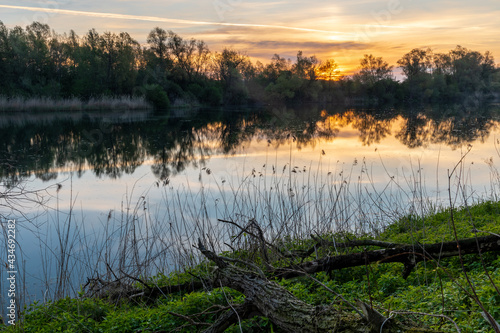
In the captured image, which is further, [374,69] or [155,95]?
[374,69]

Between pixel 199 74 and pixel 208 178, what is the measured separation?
174 ft

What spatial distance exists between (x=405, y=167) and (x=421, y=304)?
10.7 meters

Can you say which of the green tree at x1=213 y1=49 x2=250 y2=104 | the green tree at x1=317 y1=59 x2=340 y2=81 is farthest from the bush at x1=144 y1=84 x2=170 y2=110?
the green tree at x1=317 y1=59 x2=340 y2=81

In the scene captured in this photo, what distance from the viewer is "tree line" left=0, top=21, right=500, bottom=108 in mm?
46656

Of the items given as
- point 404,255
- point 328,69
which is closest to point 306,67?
point 328,69

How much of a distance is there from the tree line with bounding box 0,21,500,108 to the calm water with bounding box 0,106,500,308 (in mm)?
23293

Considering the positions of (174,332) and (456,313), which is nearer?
(456,313)

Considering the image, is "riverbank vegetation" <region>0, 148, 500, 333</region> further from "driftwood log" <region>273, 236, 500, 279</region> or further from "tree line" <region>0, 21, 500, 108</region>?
"tree line" <region>0, 21, 500, 108</region>

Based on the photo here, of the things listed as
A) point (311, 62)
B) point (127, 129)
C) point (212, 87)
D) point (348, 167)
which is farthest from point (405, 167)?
point (311, 62)

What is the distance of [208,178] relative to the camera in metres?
11.7

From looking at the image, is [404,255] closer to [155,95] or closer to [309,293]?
[309,293]

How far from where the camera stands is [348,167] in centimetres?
1354

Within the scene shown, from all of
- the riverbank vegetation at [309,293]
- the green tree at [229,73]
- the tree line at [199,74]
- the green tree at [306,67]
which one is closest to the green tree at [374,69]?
the tree line at [199,74]

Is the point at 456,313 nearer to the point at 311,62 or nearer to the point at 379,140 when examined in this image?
the point at 379,140
